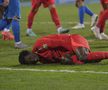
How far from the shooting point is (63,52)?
8047mm

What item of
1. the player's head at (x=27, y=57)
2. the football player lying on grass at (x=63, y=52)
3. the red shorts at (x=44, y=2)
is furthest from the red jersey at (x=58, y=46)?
the red shorts at (x=44, y=2)

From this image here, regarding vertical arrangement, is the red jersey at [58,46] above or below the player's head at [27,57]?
above

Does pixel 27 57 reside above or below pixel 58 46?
below

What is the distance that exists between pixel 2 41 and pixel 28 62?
4.12 meters

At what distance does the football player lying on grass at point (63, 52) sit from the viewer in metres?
7.96

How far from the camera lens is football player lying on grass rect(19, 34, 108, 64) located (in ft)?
26.1

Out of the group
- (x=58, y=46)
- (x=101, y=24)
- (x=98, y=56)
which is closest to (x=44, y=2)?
(x=101, y=24)

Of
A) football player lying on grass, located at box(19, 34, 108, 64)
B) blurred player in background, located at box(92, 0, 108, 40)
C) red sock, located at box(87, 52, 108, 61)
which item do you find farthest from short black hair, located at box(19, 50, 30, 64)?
blurred player in background, located at box(92, 0, 108, 40)

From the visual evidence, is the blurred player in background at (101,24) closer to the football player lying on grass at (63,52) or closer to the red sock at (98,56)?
the football player lying on grass at (63,52)

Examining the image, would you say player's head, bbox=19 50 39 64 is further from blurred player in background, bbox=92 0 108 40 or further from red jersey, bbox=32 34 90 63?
blurred player in background, bbox=92 0 108 40

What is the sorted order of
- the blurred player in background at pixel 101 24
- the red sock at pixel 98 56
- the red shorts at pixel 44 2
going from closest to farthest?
the red sock at pixel 98 56
the blurred player in background at pixel 101 24
the red shorts at pixel 44 2

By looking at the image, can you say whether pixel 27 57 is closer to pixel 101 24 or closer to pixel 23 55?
pixel 23 55

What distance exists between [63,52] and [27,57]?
1.83 ft

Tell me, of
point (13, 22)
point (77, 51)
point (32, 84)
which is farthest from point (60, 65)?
point (13, 22)
